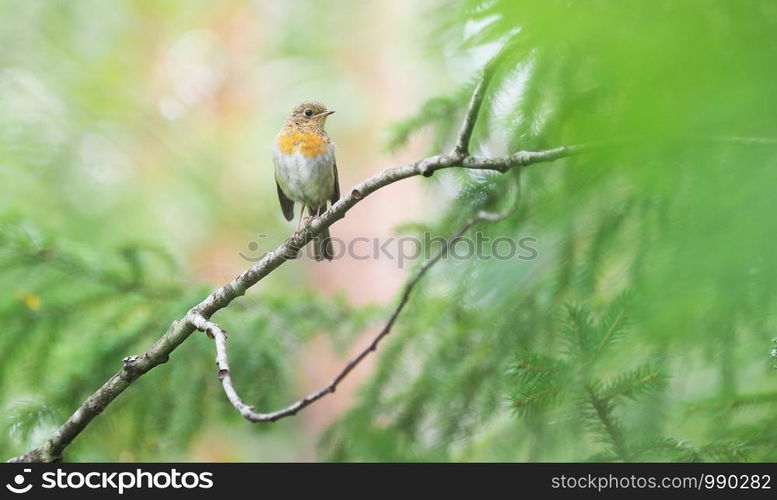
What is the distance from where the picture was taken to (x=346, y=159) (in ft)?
29.2

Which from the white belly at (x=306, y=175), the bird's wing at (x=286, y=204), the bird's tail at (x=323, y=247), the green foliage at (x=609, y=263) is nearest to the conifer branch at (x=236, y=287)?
the green foliage at (x=609, y=263)

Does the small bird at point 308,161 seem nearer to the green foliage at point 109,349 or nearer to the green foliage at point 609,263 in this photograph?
the green foliage at point 109,349

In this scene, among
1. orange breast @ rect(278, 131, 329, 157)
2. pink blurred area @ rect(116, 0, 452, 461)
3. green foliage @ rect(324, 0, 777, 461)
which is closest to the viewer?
green foliage @ rect(324, 0, 777, 461)

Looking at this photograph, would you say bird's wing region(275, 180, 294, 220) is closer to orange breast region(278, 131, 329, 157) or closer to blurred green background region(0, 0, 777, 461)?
orange breast region(278, 131, 329, 157)

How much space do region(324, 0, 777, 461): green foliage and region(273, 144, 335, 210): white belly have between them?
114 centimetres

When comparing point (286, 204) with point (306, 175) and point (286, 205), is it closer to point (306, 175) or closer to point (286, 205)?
point (286, 205)

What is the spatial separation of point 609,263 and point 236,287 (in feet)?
4.87

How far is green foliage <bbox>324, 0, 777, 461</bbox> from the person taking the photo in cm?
70

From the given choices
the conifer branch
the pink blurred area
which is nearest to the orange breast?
the conifer branch

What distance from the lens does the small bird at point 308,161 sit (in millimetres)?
4199

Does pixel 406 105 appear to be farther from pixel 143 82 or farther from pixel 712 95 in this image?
pixel 712 95

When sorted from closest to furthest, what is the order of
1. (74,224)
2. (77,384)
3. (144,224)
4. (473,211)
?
(473,211)
(77,384)
(74,224)
(144,224)

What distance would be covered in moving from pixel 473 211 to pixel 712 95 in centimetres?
221
